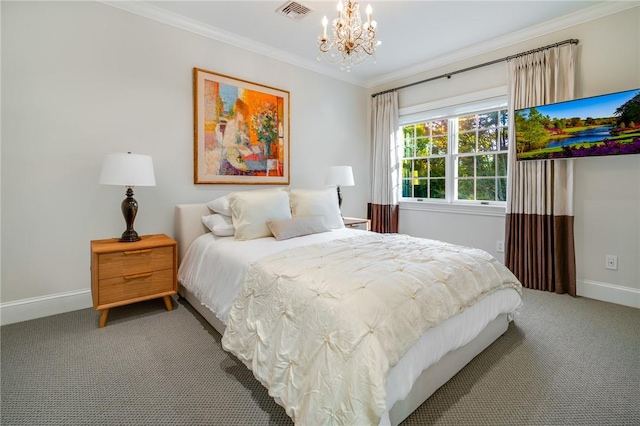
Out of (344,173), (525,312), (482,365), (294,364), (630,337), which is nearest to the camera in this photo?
(294,364)

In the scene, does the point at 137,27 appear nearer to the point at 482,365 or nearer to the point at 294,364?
the point at 294,364

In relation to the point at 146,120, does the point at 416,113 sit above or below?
above

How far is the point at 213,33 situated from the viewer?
10.8 ft

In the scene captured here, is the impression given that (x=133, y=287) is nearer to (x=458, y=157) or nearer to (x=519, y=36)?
(x=458, y=157)

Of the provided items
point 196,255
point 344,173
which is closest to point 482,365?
point 196,255

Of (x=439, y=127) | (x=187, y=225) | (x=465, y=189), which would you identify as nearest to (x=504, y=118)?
(x=439, y=127)

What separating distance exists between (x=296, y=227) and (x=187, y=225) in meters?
1.09

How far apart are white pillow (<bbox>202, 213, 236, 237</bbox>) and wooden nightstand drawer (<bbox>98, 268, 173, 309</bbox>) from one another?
20.1 inches

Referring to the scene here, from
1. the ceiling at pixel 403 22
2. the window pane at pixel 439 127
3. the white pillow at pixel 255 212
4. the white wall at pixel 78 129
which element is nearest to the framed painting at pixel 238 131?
the white wall at pixel 78 129

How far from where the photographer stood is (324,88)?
14.3ft

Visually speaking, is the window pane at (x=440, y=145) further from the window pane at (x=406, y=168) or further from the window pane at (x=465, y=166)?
the window pane at (x=406, y=168)

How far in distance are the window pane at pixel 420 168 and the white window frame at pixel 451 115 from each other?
23 cm

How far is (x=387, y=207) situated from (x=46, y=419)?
414cm

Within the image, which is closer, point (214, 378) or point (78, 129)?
point (214, 378)
